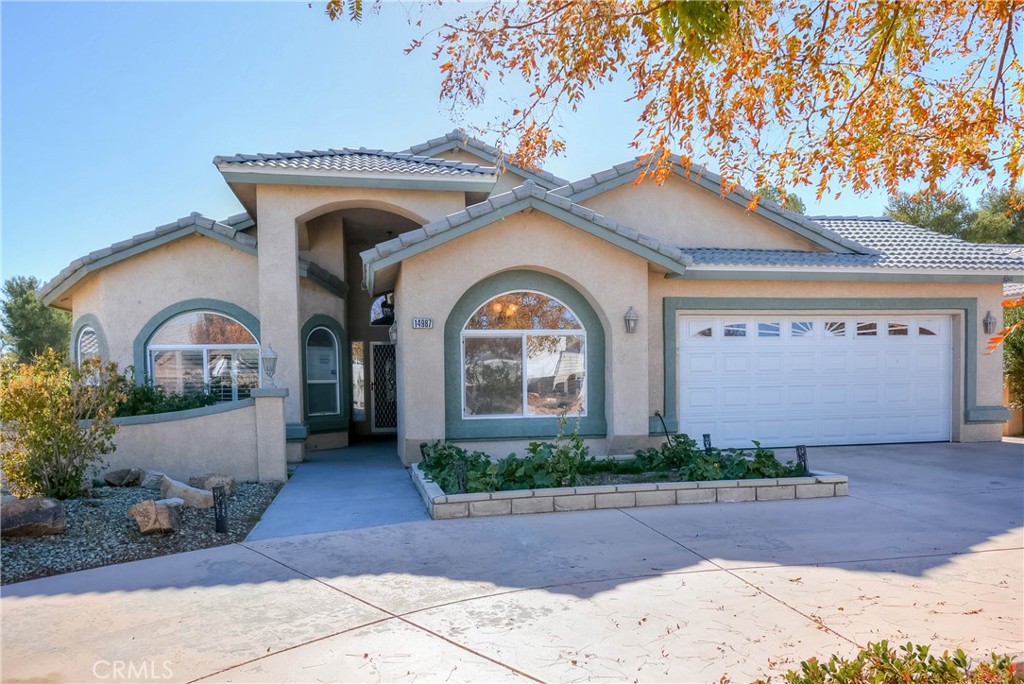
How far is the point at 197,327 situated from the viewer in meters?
12.7

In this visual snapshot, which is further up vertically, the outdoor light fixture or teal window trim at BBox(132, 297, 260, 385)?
teal window trim at BBox(132, 297, 260, 385)

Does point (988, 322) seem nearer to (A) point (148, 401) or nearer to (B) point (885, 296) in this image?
(B) point (885, 296)

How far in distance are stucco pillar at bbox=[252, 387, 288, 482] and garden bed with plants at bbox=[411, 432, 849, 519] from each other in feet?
7.31

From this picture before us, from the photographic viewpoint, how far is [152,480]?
8789mm

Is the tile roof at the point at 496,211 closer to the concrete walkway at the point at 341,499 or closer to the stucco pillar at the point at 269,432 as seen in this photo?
the stucco pillar at the point at 269,432

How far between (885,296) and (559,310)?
266 inches

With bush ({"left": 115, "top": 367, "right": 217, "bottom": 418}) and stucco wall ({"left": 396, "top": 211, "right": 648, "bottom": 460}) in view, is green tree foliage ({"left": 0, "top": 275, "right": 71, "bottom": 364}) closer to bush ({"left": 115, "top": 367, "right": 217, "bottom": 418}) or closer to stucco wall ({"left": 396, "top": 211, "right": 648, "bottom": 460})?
bush ({"left": 115, "top": 367, "right": 217, "bottom": 418})

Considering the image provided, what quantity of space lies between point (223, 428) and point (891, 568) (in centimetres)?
865

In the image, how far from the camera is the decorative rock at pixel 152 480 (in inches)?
343

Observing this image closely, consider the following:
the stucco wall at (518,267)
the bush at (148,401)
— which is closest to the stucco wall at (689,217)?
the stucco wall at (518,267)

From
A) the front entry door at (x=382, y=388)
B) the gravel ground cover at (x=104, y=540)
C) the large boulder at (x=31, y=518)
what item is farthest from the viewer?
the front entry door at (x=382, y=388)

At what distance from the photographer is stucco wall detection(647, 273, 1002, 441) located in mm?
11844

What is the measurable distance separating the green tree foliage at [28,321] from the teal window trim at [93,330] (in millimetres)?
18860

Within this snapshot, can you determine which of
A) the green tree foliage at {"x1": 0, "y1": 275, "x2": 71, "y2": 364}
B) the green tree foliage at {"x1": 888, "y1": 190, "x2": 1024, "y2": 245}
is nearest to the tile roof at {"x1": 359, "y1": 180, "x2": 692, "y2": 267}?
the green tree foliage at {"x1": 888, "y1": 190, "x2": 1024, "y2": 245}
